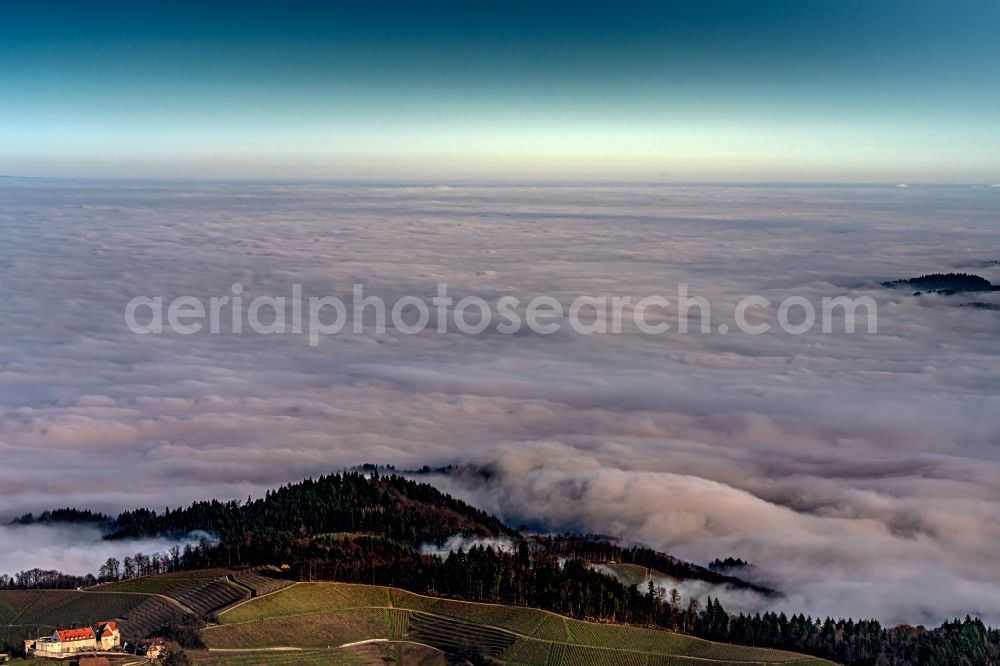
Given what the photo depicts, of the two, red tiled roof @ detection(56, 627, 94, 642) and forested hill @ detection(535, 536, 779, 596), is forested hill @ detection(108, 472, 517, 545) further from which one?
red tiled roof @ detection(56, 627, 94, 642)

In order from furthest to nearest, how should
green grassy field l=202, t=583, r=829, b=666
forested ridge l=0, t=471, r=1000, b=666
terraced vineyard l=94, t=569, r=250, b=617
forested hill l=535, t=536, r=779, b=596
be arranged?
forested hill l=535, t=536, r=779, b=596 → terraced vineyard l=94, t=569, r=250, b=617 → forested ridge l=0, t=471, r=1000, b=666 → green grassy field l=202, t=583, r=829, b=666

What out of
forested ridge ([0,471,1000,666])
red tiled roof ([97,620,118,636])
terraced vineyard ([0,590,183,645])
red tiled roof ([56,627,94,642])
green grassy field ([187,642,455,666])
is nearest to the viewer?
red tiled roof ([56,627,94,642])

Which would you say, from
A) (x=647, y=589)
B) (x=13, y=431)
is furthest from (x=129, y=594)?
(x=13, y=431)

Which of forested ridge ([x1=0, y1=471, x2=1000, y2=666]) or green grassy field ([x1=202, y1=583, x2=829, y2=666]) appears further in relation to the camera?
forested ridge ([x1=0, y1=471, x2=1000, y2=666])

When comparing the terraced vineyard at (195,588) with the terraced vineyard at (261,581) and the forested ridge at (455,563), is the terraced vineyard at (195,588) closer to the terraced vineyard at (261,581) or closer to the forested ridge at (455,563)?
the terraced vineyard at (261,581)

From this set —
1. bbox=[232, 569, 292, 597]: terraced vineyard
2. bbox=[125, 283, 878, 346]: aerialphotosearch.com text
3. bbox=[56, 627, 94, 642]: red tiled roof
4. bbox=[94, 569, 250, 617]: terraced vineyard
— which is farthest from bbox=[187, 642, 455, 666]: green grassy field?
bbox=[125, 283, 878, 346]: aerialphotosearch.com text

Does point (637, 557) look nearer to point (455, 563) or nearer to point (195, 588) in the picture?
point (455, 563)

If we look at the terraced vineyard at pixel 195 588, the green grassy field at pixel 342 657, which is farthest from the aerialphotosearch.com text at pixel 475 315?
the green grassy field at pixel 342 657

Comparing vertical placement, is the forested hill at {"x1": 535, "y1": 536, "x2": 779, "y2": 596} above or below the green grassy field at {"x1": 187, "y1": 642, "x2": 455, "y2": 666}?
below

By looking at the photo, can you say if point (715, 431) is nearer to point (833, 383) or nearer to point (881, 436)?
point (881, 436)
